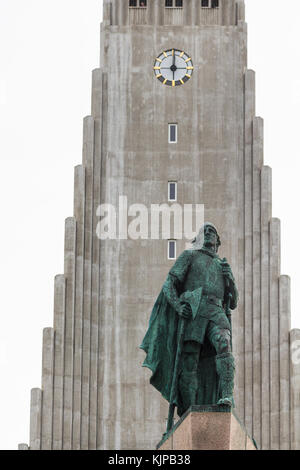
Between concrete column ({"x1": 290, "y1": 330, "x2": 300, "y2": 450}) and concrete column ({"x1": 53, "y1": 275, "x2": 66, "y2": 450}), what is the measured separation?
8249 millimetres

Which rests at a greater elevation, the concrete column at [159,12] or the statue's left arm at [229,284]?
the concrete column at [159,12]

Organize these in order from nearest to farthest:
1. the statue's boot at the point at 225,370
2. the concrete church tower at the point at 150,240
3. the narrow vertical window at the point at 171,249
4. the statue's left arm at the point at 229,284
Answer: the statue's boot at the point at 225,370 < the statue's left arm at the point at 229,284 < the concrete church tower at the point at 150,240 < the narrow vertical window at the point at 171,249

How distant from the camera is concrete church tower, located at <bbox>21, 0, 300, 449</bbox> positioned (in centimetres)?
6400

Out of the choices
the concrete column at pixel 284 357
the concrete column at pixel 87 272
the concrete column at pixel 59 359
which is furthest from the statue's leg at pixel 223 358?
the concrete column at pixel 87 272

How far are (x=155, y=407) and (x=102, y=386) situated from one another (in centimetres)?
210

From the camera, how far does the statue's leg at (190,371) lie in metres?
29.6

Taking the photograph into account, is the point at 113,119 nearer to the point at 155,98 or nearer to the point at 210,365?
the point at 155,98

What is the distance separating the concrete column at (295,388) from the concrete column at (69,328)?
26.1 feet

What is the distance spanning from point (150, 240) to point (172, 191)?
2051mm

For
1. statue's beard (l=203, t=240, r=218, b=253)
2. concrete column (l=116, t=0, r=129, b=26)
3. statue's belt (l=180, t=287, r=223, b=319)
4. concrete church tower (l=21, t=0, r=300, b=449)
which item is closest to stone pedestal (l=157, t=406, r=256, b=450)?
statue's belt (l=180, t=287, r=223, b=319)

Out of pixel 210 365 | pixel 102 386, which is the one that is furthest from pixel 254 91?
A: pixel 210 365

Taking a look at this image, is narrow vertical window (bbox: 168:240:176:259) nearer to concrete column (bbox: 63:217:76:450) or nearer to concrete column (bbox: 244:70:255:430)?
concrete column (bbox: 244:70:255:430)

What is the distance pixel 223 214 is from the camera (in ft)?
218

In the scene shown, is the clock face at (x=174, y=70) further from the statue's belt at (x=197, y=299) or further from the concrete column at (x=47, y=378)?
the statue's belt at (x=197, y=299)
